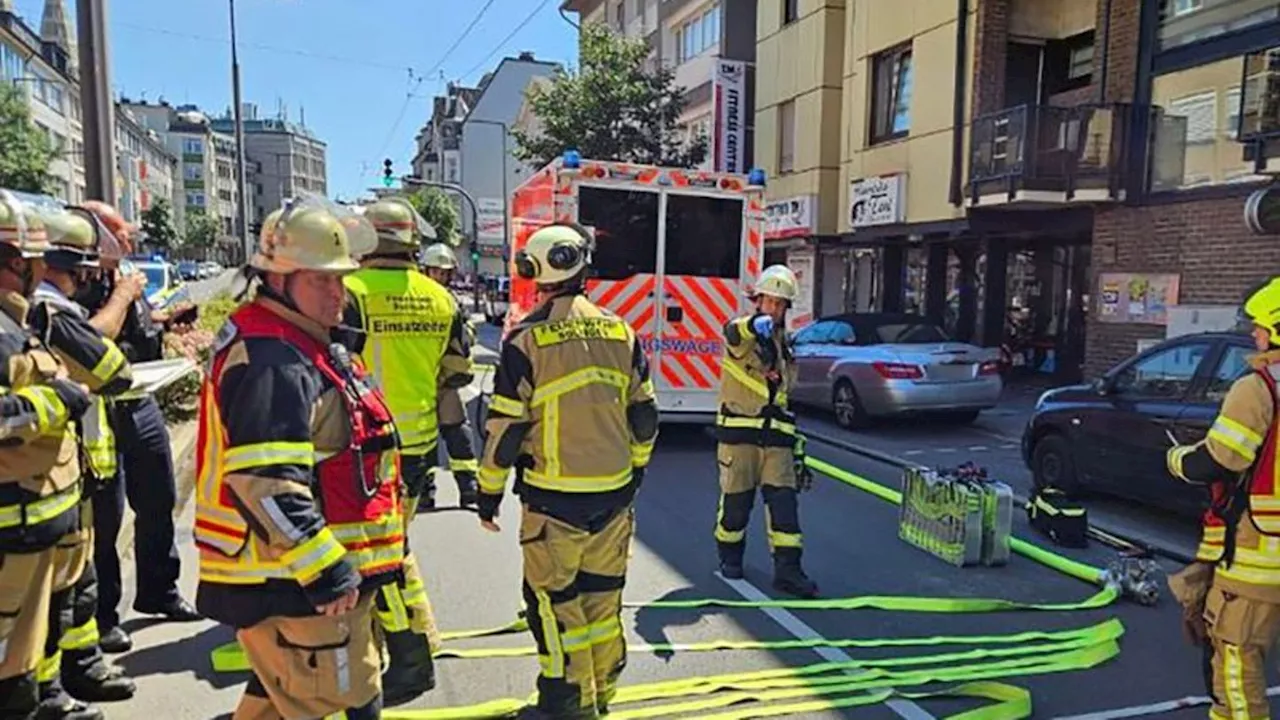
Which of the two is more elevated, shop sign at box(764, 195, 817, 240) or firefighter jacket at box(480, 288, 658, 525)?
shop sign at box(764, 195, 817, 240)

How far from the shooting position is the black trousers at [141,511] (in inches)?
Result: 169

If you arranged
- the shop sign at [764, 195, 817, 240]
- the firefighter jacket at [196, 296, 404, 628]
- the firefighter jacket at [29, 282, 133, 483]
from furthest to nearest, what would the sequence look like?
the shop sign at [764, 195, 817, 240]
the firefighter jacket at [29, 282, 133, 483]
the firefighter jacket at [196, 296, 404, 628]

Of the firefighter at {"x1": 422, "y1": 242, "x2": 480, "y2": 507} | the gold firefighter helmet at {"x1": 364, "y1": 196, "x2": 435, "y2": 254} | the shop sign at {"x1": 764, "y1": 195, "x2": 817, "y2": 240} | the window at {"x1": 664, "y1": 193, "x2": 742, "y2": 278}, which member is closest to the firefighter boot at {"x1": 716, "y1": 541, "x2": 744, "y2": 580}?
the firefighter at {"x1": 422, "y1": 242, "x2": 480, "y2": 507}

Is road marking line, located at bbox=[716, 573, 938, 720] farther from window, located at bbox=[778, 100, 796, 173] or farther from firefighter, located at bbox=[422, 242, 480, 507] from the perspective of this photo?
window, located at bbox=[778, 100, 796, 173]

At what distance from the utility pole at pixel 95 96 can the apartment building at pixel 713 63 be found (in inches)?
616

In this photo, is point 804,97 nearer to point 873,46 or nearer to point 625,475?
point 873,46

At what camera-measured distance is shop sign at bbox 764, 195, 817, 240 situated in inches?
762

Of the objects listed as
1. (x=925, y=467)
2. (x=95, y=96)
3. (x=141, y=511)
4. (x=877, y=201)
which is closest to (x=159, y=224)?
(x=877, y=201)

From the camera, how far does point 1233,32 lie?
11008mm

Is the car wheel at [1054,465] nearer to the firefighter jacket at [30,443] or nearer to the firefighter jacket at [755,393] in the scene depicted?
the firefighter jacket at [755,393]

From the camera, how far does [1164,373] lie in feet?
→ 22.8

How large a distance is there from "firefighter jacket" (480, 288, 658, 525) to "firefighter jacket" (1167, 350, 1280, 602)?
217 centimetres

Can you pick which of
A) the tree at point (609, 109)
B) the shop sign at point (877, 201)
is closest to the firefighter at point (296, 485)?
the shop sign at point (877, 201)

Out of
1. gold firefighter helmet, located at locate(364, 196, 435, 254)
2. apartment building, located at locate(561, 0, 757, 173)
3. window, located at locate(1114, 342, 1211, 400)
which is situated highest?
apartment building, located at locate(561, 0, 757, 173)
